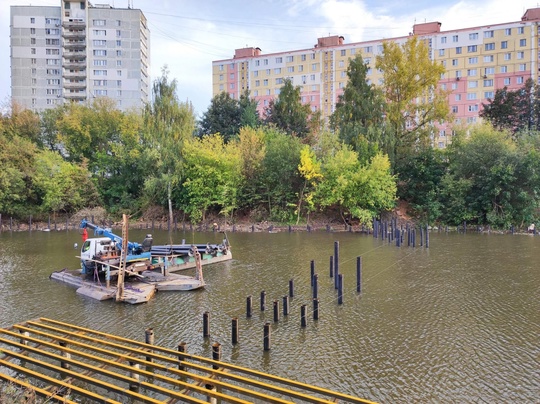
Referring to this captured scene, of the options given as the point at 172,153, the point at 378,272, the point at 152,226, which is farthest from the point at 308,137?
the point at 378,272

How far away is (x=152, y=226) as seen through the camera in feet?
162

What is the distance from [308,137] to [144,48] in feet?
170

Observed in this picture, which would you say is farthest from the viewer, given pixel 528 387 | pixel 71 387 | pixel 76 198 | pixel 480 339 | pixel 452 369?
pixel 76 198

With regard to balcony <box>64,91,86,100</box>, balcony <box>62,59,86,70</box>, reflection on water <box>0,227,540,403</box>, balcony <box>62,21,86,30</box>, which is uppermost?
balcony <box>62,21,86,30</box>

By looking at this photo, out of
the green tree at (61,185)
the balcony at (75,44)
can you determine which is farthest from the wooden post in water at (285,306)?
the balcony at (75,44)

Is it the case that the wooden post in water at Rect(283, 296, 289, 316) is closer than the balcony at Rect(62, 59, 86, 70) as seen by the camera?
Yes

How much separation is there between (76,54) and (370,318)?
88.6 metres

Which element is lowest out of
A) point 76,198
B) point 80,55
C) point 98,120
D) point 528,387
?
point 528,387

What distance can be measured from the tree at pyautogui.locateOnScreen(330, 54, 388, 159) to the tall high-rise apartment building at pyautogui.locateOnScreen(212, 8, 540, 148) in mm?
11258

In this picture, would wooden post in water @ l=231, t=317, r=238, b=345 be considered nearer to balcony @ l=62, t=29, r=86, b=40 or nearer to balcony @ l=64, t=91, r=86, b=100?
balcony @ l=64, t=91, r=86, b=100

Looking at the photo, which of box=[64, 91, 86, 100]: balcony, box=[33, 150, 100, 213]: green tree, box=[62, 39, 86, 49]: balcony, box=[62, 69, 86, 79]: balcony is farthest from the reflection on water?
box=[62, 39, 86, 49]: balcony

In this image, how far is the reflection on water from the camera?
11.2 metres

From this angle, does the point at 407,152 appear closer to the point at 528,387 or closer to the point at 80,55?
the point at 528,387

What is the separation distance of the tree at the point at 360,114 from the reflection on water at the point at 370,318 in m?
23.2
